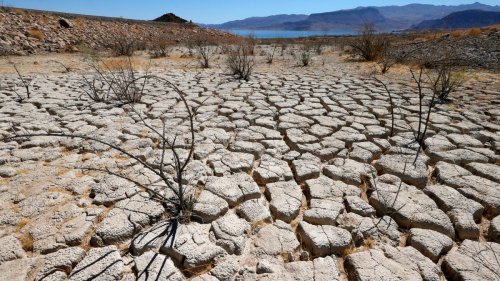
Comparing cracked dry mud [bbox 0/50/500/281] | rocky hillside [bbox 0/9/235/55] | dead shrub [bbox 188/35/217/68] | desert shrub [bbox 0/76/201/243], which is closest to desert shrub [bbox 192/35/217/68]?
dead shrub [bbox 188/35/217/68]

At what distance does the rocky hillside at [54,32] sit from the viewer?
28.7 feet

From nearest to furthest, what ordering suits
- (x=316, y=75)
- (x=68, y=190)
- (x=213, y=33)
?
(x=68, y=190) → (x=316, y=75) → (x=213, y=33)

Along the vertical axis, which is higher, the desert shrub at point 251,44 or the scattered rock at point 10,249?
the desert shrub at point 251,44

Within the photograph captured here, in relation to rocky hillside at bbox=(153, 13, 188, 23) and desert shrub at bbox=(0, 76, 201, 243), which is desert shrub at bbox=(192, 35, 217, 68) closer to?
desert shrub at bbox=(0, 76, 201, 243)

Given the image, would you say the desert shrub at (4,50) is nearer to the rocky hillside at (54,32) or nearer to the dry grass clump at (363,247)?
the rocky hillside at (54,32)

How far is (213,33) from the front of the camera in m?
20.5

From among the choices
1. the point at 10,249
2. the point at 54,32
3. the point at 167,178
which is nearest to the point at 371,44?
the point at 167,178

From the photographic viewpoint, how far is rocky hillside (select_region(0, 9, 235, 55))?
876cm

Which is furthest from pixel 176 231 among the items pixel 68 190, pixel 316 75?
pixel 316 75

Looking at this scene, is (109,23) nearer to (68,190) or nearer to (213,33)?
(213,33)

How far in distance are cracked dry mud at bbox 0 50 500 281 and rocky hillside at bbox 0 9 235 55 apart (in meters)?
Answer: 5.64

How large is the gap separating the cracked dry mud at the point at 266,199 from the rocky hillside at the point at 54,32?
5.64 meters

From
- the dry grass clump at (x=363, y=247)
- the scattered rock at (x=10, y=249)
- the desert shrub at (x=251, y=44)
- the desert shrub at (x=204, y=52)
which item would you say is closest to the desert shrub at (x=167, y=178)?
the scattered rock at (x=10, y=249)

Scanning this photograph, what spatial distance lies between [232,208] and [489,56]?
784 centimetres
